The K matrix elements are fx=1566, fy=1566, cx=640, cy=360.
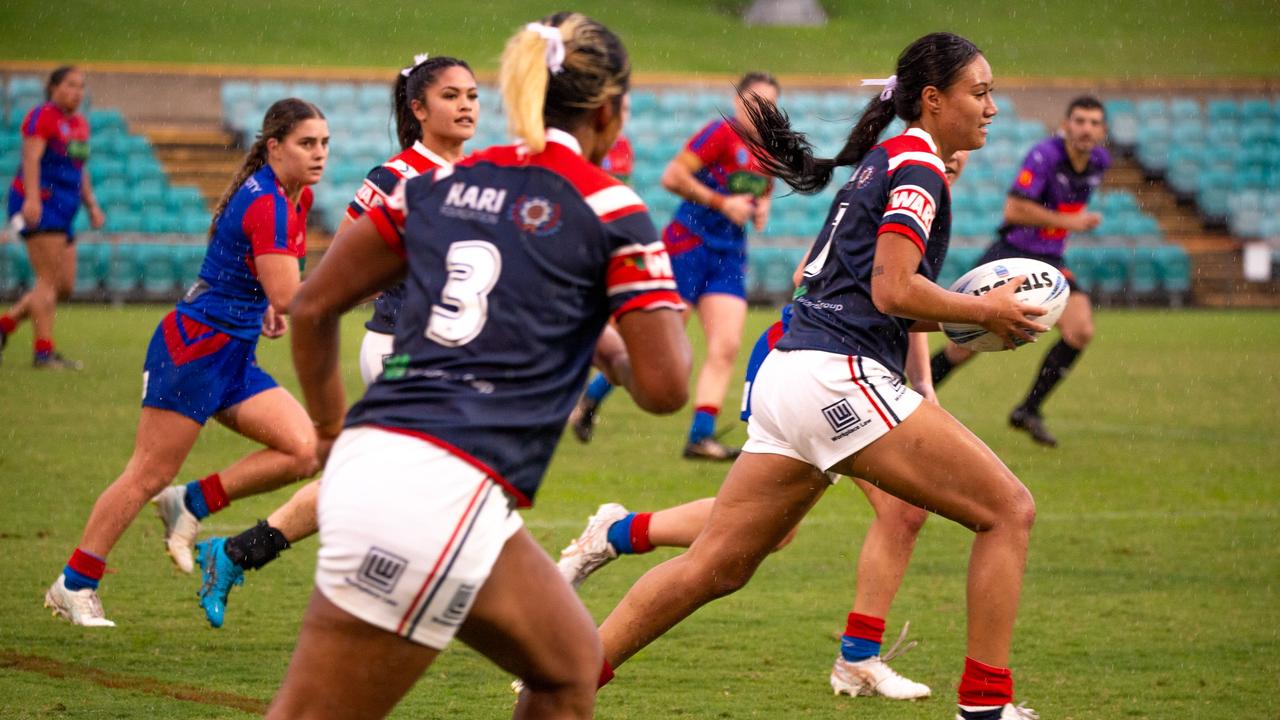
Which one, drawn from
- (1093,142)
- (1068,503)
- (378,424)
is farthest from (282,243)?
(1093,142)

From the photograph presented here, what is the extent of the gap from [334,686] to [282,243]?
310 centimetres

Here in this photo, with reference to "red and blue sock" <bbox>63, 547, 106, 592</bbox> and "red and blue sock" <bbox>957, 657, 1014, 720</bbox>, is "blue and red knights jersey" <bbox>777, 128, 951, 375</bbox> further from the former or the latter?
"red and blue sock" <bbox>63, 547, 106, 592</bbox>

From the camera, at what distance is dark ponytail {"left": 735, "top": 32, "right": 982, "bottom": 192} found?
15.2 feet

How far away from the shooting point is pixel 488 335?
303 cm

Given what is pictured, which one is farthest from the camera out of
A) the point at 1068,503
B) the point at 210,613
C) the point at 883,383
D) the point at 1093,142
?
the point at 1093,142

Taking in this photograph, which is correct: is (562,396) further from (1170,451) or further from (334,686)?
(1170,451)

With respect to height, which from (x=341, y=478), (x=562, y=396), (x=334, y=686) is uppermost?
(x=562, y=396)

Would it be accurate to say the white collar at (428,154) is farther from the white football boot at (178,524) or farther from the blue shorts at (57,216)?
the blue shorts at (57,216)

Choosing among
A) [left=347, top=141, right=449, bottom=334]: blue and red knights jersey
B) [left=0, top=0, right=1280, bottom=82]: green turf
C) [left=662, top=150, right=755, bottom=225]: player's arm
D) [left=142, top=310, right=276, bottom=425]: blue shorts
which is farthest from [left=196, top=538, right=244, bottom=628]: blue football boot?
[left=0, top=0, right=1280, bottom=82]: green turf

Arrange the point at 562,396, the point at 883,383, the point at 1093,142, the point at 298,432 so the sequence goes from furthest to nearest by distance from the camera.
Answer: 1. the point at 1093,142
2. the point at 298,432
3. the point at 883,383
4. the point at 562,396

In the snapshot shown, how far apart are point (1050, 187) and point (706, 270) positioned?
8.24ft

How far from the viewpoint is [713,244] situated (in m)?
10.5

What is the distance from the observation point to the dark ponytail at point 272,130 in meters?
6.10

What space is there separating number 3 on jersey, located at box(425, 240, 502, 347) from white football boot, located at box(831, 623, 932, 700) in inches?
107
